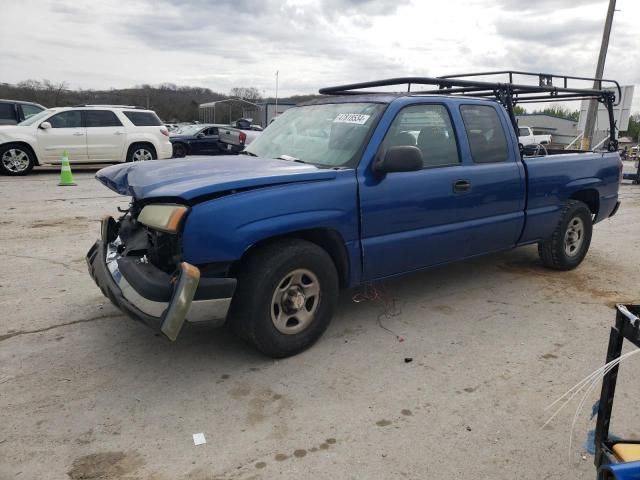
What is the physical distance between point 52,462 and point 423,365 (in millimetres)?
2235

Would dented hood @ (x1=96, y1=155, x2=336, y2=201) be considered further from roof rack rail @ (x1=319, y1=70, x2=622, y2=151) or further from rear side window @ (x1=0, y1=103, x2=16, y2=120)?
rear side window @ (x1=0, y1=103, x2=16, y2=120)

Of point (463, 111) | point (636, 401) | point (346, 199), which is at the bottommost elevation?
point (636, 401)

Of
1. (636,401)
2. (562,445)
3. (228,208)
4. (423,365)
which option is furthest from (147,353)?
(636,401)

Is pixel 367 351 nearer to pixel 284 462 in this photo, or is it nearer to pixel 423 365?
pixel 423 365

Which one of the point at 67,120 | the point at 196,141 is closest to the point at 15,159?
the point at 67,120

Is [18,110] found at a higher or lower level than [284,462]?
higher

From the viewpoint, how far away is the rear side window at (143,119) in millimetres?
13961

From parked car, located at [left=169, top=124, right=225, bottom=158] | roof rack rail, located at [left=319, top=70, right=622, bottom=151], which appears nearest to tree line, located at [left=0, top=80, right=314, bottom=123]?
parked car, located at [left=169, top=124, right=225, bottom=158]

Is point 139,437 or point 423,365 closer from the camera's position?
point 139,437

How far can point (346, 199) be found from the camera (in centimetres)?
369

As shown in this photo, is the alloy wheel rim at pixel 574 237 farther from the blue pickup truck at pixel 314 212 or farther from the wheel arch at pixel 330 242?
the wheel arch at pixel 330 242

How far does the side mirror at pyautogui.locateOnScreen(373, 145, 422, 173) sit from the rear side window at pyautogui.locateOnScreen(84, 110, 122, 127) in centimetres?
1168

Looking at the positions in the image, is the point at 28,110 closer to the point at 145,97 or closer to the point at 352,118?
the point at 352,118

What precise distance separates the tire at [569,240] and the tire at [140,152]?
436 inches
